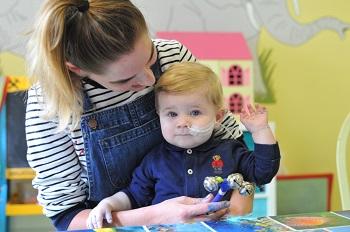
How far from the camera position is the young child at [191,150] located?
2.92ft

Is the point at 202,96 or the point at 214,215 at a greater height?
the point at 202,96

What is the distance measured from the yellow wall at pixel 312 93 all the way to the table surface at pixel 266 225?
4.74 ft

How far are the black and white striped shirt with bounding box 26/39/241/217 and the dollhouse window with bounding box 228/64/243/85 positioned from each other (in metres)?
0.88

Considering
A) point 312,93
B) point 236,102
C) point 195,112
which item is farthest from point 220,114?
point 312,93

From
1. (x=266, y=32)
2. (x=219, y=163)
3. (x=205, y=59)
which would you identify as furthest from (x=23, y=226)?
(x=266, y=32)

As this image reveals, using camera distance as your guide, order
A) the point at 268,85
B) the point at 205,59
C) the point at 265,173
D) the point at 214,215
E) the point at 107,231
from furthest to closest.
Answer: the point at 268,85 < the point at 205,59 < the point at 265,173 < the point at 214,215 < the point at 107,231

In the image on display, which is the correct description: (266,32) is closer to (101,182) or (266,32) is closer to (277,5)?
(277,5)

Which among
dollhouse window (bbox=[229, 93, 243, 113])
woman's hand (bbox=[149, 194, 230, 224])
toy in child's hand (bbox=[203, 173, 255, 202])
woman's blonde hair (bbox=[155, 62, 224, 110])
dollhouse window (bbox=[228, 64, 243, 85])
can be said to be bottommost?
woman's hand (bbox=[149, 194, 230, 224])

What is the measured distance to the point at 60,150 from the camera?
925 millimetres

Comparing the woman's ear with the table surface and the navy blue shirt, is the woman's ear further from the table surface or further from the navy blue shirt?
the table surface

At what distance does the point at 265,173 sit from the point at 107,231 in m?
0.36

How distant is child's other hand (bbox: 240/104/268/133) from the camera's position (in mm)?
879

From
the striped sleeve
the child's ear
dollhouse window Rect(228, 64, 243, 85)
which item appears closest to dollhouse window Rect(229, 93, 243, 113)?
dollhouse window Rect(228, 64, 243, 85)

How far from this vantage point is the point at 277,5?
211 cm
